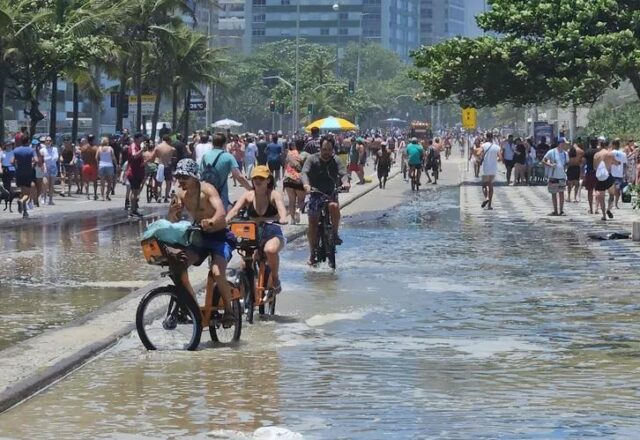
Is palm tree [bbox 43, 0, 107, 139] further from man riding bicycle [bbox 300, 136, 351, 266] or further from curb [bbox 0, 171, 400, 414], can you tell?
curb [bbox 0, 171, 400, 414]

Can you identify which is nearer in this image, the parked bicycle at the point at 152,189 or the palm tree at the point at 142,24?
the parked bicycle at the point at 152,189

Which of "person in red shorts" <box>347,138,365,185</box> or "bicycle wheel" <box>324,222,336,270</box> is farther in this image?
"person in red shorts" <box>347,138,365,185</box>

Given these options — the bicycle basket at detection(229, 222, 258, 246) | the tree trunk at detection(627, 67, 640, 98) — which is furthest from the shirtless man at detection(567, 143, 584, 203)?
the bicycle basket at detection(229, 222, 258, 246)

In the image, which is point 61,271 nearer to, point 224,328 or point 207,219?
point 224,328

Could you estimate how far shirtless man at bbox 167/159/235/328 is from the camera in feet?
40.0

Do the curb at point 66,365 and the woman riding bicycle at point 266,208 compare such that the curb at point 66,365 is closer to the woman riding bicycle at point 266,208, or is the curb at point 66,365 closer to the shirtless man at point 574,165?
the woman riding bicycle at point 266,208

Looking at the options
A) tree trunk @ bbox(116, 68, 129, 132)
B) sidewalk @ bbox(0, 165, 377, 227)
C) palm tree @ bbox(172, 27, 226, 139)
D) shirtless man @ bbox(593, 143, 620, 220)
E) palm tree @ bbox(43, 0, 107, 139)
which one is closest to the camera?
sidewalk @ bbox(0, 165, 377, 227)

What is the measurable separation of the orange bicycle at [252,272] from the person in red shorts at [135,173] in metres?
17.0

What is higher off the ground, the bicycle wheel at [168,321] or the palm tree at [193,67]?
the palm tree at [193,67]

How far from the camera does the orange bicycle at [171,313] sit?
11.8m

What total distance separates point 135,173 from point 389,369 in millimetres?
21658

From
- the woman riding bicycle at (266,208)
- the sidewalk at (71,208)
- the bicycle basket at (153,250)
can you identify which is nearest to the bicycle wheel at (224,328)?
the bicycle basket at (153,250)

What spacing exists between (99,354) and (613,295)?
6990 mm

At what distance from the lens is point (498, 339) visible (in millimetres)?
12992
